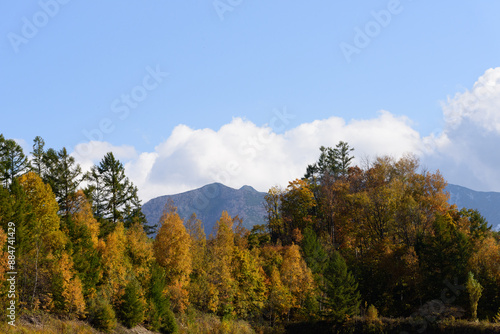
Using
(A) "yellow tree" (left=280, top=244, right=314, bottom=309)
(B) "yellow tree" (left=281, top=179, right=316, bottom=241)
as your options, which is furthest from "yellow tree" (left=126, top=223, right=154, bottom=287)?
(B) "yellow tree" (left=281, top=179, right=316, bottom=241)

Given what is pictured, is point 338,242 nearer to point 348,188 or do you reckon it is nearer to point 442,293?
point 348,188

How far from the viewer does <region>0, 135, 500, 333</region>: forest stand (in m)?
37.7

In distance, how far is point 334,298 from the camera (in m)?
48.2

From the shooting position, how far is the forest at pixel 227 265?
37688 millimetres

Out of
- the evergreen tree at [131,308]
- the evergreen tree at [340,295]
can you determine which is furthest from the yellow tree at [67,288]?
the evergreen tree at [340,295]

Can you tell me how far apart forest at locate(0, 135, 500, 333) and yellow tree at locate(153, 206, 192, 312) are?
0.15 meters

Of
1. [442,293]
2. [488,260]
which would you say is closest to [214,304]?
[442,293]

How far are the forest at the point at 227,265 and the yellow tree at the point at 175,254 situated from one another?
5.7 inches

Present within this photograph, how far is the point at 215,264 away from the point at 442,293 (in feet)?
87.9

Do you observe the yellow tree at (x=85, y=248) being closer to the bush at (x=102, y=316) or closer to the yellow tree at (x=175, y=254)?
the bush at (x=102, y=316)

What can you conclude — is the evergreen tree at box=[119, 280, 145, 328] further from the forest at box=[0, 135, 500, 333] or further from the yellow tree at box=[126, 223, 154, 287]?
the yellow tree at box=[126, 223, 154, 287]

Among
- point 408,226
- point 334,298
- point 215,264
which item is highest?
point 408,226

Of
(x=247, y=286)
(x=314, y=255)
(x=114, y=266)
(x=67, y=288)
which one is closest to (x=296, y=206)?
(x=314, y=255)

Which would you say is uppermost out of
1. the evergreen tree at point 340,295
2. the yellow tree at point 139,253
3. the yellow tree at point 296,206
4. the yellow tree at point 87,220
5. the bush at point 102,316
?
the yellow tree at point 296,206
